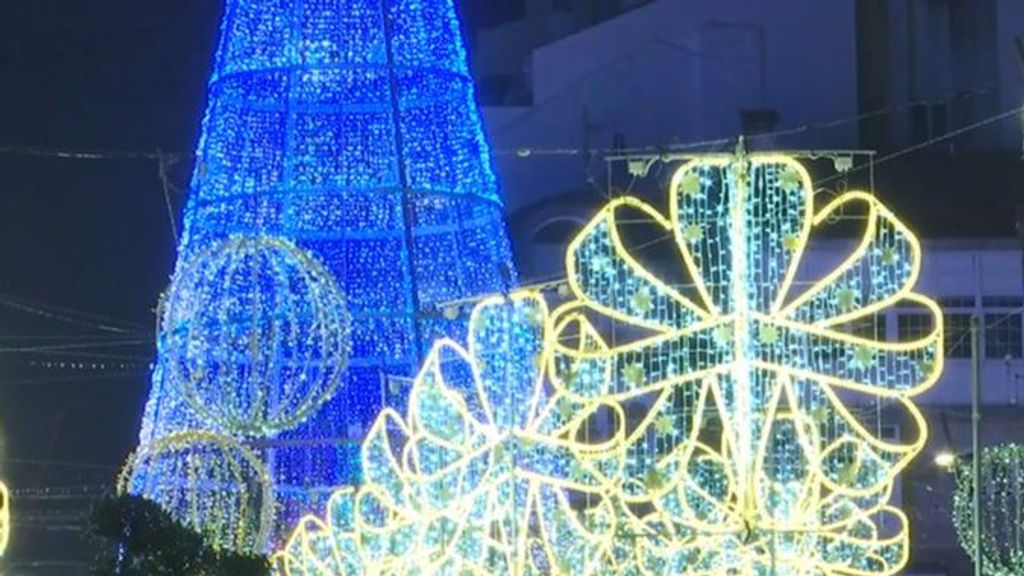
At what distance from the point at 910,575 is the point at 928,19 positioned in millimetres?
13332

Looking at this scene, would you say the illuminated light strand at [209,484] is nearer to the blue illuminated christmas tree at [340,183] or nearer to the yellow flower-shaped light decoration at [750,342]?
the blue illuminated christmas tree at [340,183]

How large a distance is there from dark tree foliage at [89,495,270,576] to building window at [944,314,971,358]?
66.4 feet

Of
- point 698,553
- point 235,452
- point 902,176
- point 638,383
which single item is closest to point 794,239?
point 638,383

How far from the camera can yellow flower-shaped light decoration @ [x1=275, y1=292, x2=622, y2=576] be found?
2652 centimetres

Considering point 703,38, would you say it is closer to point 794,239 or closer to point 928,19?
point 928,19

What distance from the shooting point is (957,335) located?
1706 inches

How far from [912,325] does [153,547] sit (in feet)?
70.4

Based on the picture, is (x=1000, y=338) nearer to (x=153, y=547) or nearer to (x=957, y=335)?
(x=957, y=335)

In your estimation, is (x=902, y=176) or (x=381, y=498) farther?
(x=902, y=176)

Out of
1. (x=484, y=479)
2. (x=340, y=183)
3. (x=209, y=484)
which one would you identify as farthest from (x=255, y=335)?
(x=484, y=479)

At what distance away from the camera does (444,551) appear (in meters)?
28.1

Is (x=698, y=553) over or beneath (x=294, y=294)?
beneath

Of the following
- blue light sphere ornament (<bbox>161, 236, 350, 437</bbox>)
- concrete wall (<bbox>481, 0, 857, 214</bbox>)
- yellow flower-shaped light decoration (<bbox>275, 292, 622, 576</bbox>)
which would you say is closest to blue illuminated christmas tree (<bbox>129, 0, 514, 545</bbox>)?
blue light sphere ornament (<bbox>161, 236, 350, 437</bbox>)

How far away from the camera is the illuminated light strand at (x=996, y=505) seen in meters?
33.7
